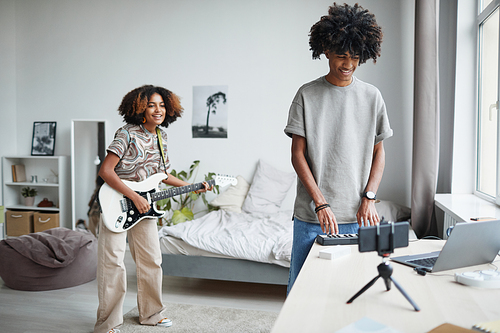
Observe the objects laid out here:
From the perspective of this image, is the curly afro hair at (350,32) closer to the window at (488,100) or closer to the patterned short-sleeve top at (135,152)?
the patterned short-sleeve top at (135,152)

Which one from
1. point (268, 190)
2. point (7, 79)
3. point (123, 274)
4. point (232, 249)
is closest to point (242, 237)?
point (232, 249)

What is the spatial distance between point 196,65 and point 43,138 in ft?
6.97

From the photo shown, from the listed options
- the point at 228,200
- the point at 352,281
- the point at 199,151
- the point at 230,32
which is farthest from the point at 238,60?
the point at 352,281

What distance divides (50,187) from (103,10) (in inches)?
87.0

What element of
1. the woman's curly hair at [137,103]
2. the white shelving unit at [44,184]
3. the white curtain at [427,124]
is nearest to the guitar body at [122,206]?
the woman's curly hair at [137,103]

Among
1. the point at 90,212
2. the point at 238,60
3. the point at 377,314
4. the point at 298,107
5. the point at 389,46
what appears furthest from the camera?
the point at 90,212

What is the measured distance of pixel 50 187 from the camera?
4.97 m

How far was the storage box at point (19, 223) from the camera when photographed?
4754 millimetres

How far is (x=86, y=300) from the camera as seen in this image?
2871 millimetres

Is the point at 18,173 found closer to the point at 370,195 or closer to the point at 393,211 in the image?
the point at 393,211

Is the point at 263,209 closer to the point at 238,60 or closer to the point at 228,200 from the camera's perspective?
the point at 228,200

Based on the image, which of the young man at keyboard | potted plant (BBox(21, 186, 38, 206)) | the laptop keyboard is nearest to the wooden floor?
the young man at keyboard

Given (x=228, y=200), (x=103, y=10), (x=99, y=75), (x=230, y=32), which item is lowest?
(x=228, y=200)

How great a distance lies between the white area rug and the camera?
94.2 inches
